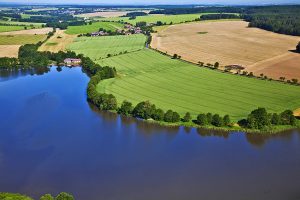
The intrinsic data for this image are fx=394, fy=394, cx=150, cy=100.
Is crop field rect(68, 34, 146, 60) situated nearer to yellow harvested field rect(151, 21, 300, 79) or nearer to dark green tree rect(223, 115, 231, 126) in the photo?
yellow harvested field rect(151, 21, 300, 79)

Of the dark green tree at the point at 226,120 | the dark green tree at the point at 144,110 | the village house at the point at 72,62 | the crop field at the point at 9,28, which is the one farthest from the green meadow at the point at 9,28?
the dark green tree at the point at 226,120

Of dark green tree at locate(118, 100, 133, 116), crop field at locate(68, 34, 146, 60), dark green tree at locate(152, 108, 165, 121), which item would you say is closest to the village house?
crop field at locate(68, 34, 146, 60)

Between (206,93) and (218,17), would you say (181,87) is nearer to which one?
(206,93)

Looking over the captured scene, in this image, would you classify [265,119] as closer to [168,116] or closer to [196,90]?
[168,116]

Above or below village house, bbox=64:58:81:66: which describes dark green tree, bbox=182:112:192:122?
above

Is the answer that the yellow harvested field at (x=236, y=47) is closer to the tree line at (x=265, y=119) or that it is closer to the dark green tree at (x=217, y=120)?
the tree line at (x=265, y=119)

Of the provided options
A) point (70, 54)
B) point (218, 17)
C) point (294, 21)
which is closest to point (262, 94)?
point (70, 54)

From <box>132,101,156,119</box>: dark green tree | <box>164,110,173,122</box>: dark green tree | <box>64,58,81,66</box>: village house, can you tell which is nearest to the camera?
<box>164,110,173,122</box>: dark green tree
